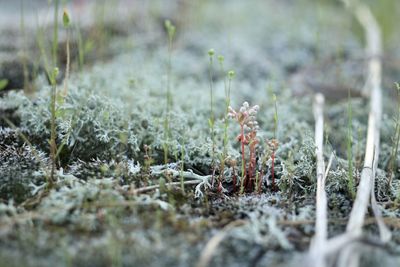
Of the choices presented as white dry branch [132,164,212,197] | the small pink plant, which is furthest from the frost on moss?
the small pink plant

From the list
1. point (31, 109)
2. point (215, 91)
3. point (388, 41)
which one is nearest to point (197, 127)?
point (215, 91)

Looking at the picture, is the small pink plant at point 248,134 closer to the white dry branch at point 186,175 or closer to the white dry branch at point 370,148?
the white dry branch at point 186,175

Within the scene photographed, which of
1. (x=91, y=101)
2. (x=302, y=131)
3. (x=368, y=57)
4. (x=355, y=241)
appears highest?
(x=368, y=57)

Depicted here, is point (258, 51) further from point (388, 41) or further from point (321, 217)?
point (321, 217)

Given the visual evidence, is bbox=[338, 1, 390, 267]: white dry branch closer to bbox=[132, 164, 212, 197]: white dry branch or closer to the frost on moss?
bbox=[132, 164, 212, 197]: white dry branch

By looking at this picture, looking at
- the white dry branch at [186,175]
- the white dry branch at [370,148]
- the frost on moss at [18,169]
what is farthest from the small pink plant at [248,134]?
the frost on moss at [18,169]

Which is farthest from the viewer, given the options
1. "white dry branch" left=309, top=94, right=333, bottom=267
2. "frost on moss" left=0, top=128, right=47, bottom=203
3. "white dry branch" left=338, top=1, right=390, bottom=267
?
"frost on moss" left=0, top=128, right=47, bottom=203

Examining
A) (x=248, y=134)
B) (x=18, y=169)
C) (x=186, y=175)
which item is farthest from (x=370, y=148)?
(x=18, y=169)

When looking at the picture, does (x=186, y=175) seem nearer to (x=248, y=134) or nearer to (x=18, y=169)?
(x=248, y=134)
